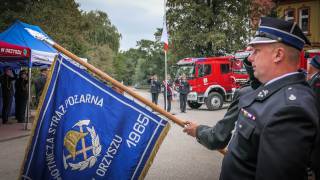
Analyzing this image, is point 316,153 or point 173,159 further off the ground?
point 316,153

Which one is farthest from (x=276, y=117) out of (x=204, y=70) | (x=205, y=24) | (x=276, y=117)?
(x=205, y=24)

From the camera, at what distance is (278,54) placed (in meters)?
1.88

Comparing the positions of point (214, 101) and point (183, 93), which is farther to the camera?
point (214, 101)

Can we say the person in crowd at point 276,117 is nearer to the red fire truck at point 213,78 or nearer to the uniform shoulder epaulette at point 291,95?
the uniform shoulder epaulette at point 291,95

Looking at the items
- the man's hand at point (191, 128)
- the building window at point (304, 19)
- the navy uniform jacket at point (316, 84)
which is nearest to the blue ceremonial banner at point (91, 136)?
the man's hand at point (191, 128)

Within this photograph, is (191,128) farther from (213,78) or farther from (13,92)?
(213,78)

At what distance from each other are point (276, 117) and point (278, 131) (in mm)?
67

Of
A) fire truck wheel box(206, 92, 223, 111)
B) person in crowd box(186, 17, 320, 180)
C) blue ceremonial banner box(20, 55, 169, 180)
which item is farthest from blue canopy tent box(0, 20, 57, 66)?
person in crowd box(186, 17, 320, 180)

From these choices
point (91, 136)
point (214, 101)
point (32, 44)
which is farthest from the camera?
point (214, 101)

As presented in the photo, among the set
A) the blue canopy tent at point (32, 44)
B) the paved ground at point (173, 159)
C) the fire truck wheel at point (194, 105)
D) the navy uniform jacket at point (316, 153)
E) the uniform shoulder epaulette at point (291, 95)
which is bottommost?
the fire truck wheel at point (194, 105)

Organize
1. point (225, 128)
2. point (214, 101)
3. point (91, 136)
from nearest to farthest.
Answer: point (225, 128) < point (91, 136) < point (214, 101)

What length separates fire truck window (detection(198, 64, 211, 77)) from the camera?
20828 millimetres

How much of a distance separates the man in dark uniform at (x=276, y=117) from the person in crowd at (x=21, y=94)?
13.6 meters

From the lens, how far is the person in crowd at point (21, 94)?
47.3ft
